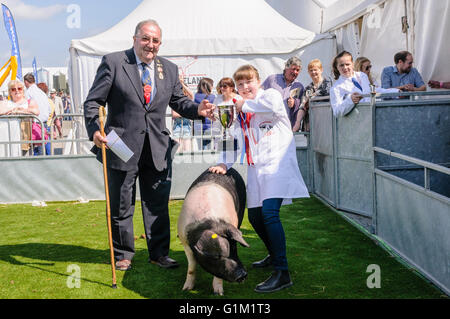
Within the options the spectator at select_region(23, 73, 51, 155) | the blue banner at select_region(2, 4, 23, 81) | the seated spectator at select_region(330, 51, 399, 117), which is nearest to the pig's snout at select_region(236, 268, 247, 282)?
the seated spectator at select_region(330, 51, 399, 117)

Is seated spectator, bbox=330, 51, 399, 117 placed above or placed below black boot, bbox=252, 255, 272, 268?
above

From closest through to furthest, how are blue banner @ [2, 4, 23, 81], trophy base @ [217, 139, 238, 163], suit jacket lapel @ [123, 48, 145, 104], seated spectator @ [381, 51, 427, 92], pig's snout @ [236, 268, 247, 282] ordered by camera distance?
1. pig's snout @ [236, 268, 247, 282]
2. trophy base @ [217, 139, 238, 163]
3. suit jacket lapel @ [123, 48, 145, 104]
4. seated spectator @ [381, 51, 427, 92]
5. blue banner @ [2, 4, 23, 81]

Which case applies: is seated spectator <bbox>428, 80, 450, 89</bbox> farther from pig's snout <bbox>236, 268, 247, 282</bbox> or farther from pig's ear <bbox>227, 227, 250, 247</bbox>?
pig's snout <bbox>236, 268, 247, 282</bbox>

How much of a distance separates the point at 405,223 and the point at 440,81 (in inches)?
163

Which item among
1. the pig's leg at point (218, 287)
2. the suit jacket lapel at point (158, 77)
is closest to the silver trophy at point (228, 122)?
the suit jacket lapel at point (158, 77)

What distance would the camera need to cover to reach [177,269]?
4.84 metres

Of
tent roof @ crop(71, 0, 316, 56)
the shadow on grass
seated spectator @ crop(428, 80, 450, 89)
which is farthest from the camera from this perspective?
tent roof @ crop(71, 0, 316, 56)

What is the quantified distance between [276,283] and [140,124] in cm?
181

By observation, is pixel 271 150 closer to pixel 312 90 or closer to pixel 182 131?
pixel 312 90

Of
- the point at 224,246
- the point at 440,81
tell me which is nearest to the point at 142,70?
the point at 224,246

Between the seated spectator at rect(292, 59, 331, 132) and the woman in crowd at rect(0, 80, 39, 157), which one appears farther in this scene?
the woman in crowd at rect(0, 80, 39, 157)

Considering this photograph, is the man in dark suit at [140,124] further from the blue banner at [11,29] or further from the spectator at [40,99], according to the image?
the blue banner at [11,29]

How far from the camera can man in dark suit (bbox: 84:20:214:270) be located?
458cm
